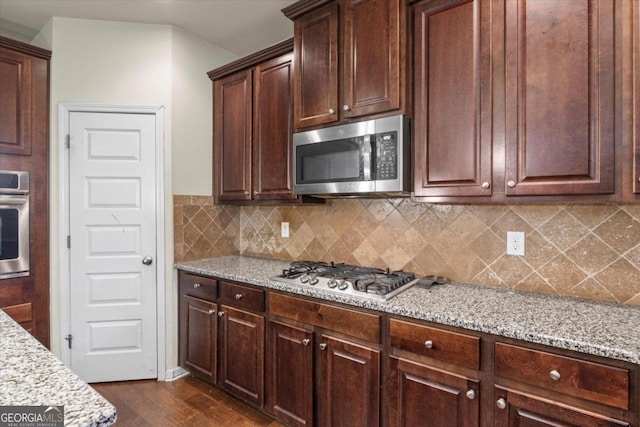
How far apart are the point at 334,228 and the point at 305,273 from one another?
0.51 meters

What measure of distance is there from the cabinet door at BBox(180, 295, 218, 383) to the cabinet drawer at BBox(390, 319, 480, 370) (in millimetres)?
1433

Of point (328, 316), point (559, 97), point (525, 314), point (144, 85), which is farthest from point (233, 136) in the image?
point (525, 314)

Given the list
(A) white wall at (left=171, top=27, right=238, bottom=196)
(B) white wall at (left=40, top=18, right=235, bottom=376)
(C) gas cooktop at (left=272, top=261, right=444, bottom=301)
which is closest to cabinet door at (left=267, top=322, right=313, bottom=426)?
(C) gas cooktop at (left=272, top=261, right=444, bottom=301)

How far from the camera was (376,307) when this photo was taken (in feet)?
5.42

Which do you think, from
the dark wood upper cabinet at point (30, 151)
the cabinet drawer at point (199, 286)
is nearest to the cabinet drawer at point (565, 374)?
the cabinet drawer at point (199, 286)

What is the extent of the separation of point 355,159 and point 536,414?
140 cm

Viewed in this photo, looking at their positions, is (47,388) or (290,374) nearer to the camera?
(47,388)

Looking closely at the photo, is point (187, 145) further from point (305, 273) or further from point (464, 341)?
point (464, 341)

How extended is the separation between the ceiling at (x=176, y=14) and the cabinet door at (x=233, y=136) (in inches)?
15.3

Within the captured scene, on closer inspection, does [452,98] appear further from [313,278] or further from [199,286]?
[199,286]

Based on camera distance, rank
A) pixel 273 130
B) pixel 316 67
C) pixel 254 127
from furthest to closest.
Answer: pixel 254 127, pixel 273 130, pixel 316 67

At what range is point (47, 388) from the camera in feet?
2.63

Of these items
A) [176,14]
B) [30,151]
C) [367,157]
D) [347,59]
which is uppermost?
[176,14]

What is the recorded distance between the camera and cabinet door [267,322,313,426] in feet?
6.29
